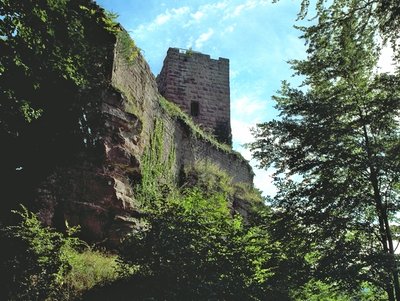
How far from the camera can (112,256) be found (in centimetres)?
859

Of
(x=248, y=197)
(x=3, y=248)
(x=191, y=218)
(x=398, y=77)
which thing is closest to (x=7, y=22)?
(x=3, y=248)

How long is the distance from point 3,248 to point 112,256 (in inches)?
82.7

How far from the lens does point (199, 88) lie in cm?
2138

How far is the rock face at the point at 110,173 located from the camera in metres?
8.69

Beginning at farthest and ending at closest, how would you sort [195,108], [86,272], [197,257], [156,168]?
[195,108], [156,168], [86,272], [197,257]

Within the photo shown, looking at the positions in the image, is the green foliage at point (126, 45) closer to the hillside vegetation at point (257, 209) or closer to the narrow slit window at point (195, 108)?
the hillside vegetation at point (257, 209)

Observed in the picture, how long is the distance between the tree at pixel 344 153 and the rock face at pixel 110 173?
10.3 feet

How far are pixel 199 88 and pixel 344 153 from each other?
1397cm

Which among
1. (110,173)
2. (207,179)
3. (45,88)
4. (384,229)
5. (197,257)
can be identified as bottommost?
(197,257)

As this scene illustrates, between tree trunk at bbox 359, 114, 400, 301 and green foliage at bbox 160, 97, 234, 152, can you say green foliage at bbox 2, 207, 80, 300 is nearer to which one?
tree trunk at bbox 359, 114, 400, 301

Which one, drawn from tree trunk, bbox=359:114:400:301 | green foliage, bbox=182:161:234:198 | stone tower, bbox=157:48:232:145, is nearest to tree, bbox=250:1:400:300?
tree trunk, bbox=359:114:400:301

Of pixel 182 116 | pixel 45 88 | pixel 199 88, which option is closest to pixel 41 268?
pixel 45 88

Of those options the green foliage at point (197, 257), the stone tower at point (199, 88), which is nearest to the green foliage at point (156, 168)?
the green foliage at point (197, 257)

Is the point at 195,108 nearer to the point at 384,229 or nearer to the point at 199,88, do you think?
the point at 199,88
